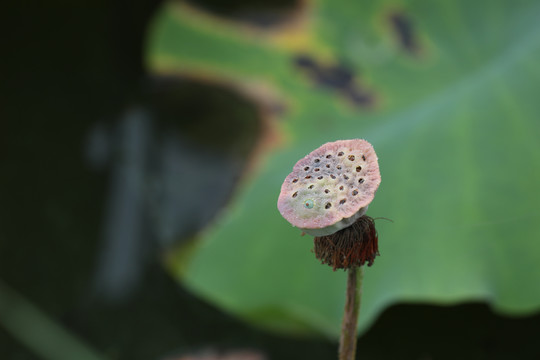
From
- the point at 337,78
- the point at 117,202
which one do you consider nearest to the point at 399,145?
the point at 337,78

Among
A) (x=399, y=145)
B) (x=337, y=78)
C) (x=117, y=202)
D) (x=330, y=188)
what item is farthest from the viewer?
(x=117, y=202)

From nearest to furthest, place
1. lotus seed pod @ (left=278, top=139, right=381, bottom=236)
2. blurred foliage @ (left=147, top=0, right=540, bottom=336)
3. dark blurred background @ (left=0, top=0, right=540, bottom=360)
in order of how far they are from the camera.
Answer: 1. lotus seed pod @ (left=278, top=139, right=381, bottom=236)
2. blurred foliage @ (left=147, top=0, right=540, bottom=336)
3. dark blurred background @ (left=0, top=0, right=540, bottom=360)

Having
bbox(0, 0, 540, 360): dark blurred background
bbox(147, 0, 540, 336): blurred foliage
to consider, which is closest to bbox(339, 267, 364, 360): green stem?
bbox(147, 0, 540, 336): blurred foliage

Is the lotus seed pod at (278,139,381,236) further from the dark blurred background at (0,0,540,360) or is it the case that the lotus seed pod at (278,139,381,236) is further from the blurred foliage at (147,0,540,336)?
the dark blurred background at (0,0,540,360)

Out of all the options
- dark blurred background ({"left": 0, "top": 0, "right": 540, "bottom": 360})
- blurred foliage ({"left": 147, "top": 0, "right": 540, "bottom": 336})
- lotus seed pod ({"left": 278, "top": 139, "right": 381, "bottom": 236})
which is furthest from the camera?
dark blurred background ({"left": 0, "top": 0, "right": 540, "bottom": 360})

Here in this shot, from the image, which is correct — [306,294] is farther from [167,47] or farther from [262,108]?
[167,47]

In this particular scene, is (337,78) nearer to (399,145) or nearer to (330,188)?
(399,145)

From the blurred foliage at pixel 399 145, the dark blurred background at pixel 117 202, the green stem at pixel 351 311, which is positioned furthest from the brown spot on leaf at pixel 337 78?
the green stem at pixel 351 311
